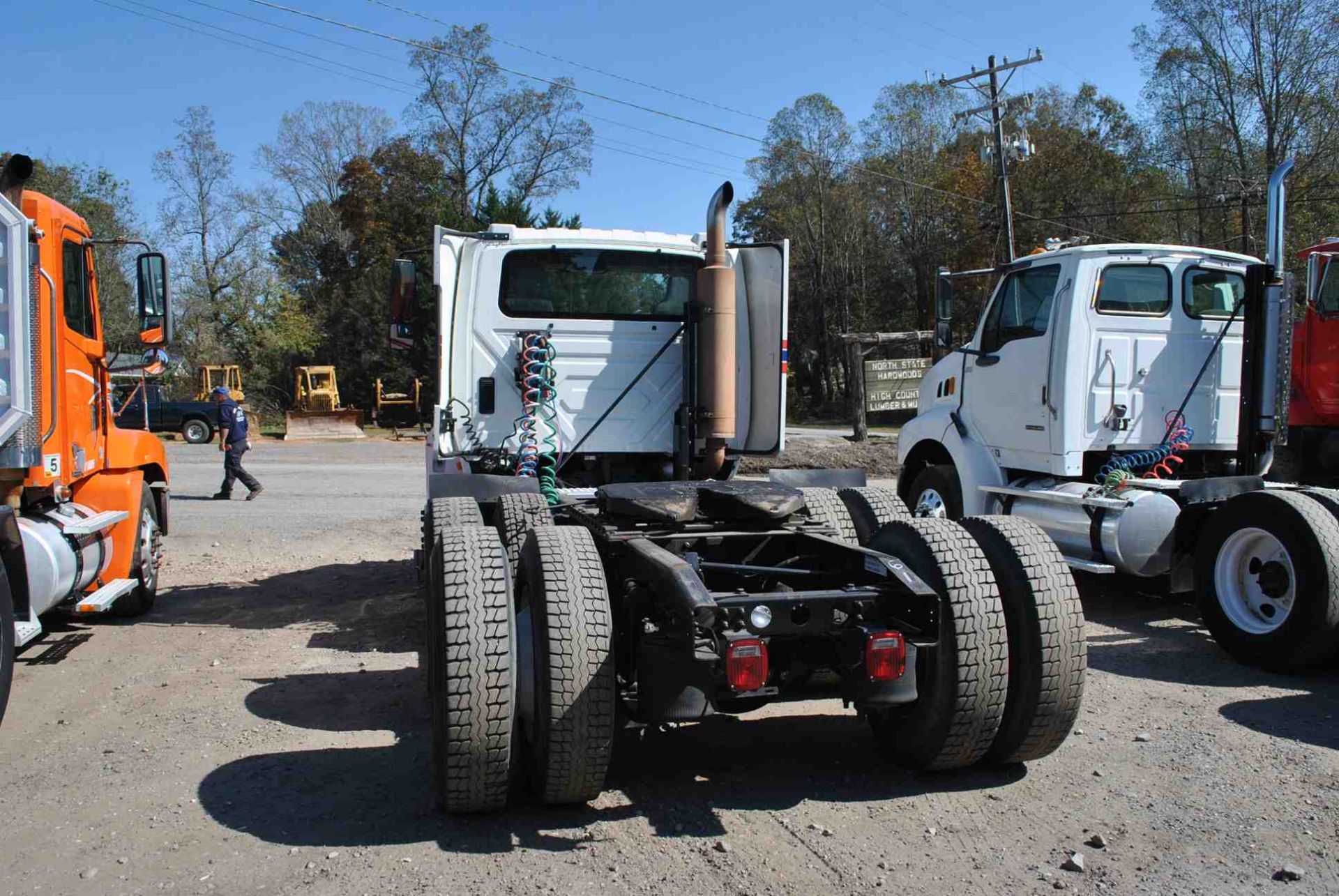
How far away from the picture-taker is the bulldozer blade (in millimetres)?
30062

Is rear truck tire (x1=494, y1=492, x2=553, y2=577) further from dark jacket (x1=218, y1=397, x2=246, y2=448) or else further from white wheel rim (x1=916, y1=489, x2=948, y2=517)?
dark jacket (x1=218, y1=397, x2=246, y2=448)

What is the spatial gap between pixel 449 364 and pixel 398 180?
46.9 m

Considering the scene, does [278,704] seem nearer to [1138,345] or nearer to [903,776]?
[903,776]

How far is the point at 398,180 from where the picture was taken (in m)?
50.6

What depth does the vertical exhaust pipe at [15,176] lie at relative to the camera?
227 inches

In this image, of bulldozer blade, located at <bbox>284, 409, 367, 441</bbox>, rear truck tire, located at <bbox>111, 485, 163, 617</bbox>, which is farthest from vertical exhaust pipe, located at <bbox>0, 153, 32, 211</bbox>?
bulldozer blade, located at <bbox>284, 409, 367, 441</bbox>

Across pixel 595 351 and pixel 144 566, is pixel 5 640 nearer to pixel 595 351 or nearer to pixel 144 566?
pixel 144 566

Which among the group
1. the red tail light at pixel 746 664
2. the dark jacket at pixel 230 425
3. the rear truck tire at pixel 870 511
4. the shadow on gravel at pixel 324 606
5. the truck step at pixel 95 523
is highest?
the dark jacket at pixel 230 425

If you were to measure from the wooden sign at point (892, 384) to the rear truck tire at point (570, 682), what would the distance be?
19824 mm

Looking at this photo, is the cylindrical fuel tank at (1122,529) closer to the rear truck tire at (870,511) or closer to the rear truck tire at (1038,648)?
the rear truck tire at (870,511)

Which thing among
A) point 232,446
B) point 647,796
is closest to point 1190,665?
point 647,796

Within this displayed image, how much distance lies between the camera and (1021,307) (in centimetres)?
851

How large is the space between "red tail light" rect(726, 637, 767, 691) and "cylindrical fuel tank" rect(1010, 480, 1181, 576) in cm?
469

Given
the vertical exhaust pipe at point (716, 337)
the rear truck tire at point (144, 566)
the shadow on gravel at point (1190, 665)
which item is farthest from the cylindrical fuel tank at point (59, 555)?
the shadow on gravel at point (1190, 665)
